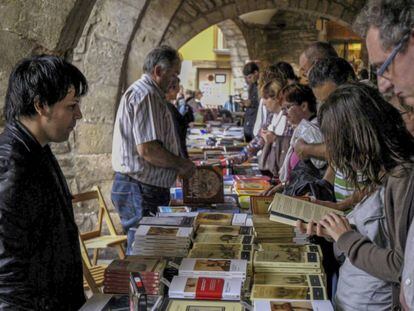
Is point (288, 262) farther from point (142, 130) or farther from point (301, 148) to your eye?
point (142, 130)

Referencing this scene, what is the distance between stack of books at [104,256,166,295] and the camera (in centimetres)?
184

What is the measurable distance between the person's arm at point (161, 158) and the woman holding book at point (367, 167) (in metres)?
1.62

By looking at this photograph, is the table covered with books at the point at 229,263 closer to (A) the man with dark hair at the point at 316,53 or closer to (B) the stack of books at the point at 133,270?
(B) the stack of books at the point at 133,270

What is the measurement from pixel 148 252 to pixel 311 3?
8027 millimetres

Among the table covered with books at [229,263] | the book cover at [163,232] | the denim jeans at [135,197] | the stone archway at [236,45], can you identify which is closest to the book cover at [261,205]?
the table covered with books at [229,263]

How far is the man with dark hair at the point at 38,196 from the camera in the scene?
1671 millimetres

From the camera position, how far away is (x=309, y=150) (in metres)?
2.85

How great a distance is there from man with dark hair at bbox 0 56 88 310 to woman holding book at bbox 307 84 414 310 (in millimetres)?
782

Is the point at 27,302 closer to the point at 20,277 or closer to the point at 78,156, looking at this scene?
the point at 20,277

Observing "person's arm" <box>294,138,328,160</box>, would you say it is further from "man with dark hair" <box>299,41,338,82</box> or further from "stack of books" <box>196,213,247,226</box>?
"man with dark hair" <box>299,41,338,82</box>

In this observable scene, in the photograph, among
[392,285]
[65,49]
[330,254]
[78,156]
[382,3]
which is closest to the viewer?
[382,3]

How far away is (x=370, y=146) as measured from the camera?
175cm

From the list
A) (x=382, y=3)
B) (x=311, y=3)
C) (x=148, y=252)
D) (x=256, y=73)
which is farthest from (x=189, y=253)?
(x=311, y=3)

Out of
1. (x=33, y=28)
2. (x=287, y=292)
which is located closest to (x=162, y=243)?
(x=287, y=292)
